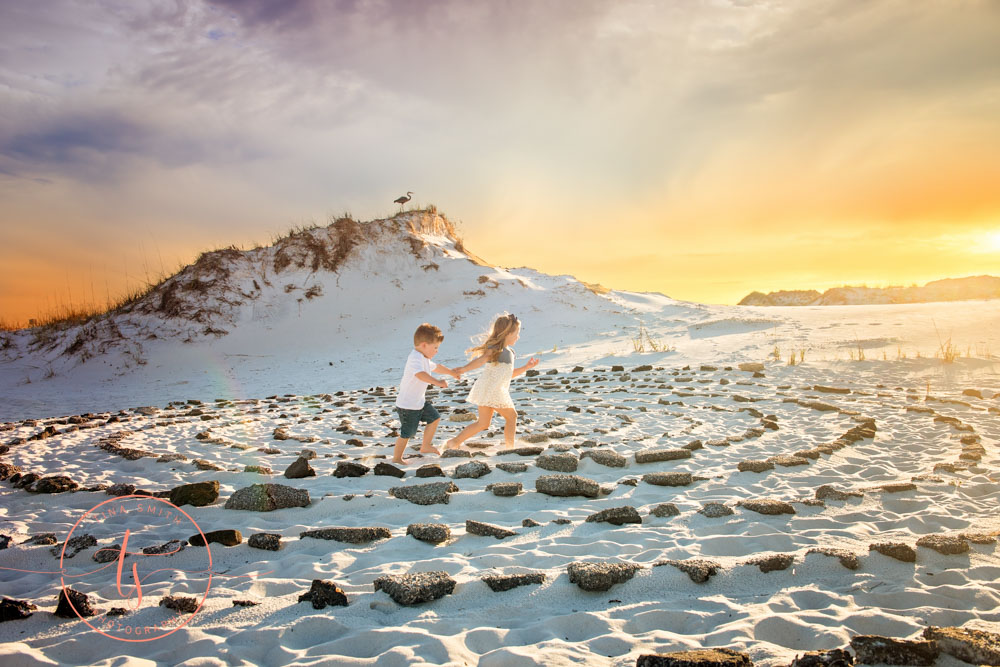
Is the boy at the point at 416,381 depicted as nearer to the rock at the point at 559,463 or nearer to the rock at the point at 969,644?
the rock at the point at 559,463

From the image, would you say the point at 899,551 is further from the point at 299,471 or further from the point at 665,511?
the point at 299,471

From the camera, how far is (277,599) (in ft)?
8.32

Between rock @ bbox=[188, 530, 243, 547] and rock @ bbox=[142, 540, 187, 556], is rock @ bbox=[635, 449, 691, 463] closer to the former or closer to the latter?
rock @ bbox=[188, 530, 243, 547]

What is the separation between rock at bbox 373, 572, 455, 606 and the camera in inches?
98.3

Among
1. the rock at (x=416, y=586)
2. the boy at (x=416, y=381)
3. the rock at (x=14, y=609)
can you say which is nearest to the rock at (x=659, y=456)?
the boy at (x=416, y=381)

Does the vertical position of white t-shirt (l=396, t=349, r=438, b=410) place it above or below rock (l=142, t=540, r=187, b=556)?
above

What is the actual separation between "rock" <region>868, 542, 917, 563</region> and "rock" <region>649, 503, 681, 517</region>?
1.11 metres

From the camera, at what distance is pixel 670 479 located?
4.27 metres

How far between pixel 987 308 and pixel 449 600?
1778 cm

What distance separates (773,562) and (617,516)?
951 millimetres

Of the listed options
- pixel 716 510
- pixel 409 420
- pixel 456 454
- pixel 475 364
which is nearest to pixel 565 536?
pixel 716 510

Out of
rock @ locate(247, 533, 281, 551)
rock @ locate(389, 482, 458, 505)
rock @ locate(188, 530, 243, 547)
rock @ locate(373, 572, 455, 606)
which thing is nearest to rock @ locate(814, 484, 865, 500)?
rock @ locate(389, 482, 458, 505)

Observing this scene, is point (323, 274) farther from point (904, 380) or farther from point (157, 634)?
point (157, 634)

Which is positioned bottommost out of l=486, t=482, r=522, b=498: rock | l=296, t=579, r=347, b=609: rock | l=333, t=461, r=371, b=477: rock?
l=296, t=579, r=347, b=609: rock
